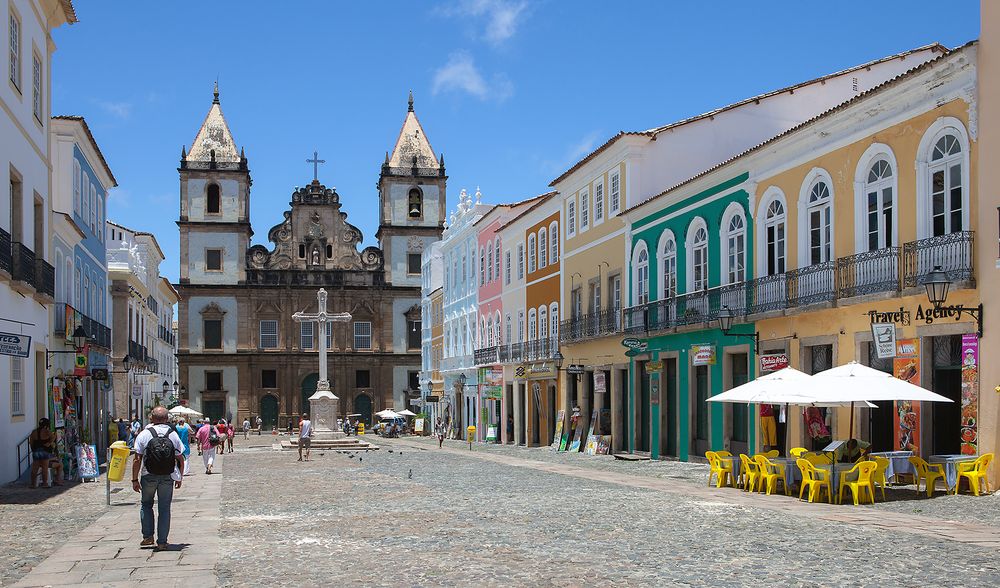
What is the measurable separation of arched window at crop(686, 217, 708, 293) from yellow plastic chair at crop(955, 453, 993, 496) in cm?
1132

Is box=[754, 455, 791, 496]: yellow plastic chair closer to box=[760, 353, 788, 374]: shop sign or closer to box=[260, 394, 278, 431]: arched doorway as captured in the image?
box=[760, 353, 788, 374]: shop sign

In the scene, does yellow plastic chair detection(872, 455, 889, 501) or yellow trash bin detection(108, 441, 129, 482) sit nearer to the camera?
yellow trash bin detection(108, 441, 129, 482)

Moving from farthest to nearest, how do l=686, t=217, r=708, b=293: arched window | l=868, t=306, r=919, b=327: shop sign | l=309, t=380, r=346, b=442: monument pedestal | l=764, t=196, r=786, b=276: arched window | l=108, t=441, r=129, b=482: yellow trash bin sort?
l=309, t=380, r=346, b=442: monument pedestal
l=686, t=217, r=708, b=293: arched window
l=764, t=196, r=786, b=276: arched window
l=868, t=306, r=919, b=327: shop sign
l=108, t=441, r=129, b=482: yellow trash bin

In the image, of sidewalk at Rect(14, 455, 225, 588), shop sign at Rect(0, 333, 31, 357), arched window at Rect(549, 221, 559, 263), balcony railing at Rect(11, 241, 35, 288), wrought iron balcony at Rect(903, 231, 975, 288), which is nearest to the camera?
sidewalk at Rect(14, 455, 225, 588)

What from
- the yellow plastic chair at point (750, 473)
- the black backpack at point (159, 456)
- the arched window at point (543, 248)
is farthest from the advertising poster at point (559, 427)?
the black backpack at point (159, 456)

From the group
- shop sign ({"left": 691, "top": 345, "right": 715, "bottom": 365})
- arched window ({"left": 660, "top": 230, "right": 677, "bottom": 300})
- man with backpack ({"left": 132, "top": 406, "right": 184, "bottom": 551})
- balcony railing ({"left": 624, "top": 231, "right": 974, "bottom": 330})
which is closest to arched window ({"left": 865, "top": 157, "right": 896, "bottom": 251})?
balcony railing ({"left": 624, "top": 231, "right": 974, "bottom": 330})

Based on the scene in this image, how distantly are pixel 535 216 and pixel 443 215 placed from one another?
3839 cm

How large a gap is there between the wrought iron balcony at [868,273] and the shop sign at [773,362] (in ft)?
7.75

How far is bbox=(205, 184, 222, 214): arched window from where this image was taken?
76812 millimetres

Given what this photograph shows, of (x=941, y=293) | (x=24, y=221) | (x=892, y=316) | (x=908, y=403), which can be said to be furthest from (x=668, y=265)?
(x=24, y=221)

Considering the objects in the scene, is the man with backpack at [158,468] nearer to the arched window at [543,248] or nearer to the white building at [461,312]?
the arched window at [543,248]

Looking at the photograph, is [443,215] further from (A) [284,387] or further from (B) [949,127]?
(B) [949,127]

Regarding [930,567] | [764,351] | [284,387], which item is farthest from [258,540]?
[284,387]

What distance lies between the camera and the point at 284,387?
76.4 m
